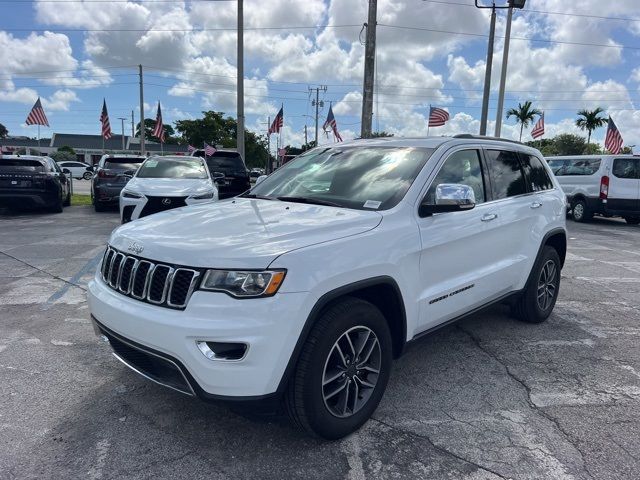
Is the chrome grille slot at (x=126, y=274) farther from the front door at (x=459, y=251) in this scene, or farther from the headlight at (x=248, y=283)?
the front door at (x=459, y=251)

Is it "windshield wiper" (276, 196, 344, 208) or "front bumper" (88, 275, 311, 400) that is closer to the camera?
"front bumper" (88, 275, 311, 400)

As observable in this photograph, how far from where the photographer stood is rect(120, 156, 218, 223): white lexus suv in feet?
30.1

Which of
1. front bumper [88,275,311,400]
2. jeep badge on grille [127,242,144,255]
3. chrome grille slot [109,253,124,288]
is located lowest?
front bumper [88,275,311,400]

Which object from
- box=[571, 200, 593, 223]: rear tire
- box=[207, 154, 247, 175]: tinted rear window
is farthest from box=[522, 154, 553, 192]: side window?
box=[207, 154, 247, 175]: tinted rear window

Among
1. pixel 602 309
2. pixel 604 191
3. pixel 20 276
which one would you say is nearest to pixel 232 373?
pixel 602 309

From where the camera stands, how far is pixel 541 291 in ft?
16.8

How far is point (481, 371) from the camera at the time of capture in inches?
157

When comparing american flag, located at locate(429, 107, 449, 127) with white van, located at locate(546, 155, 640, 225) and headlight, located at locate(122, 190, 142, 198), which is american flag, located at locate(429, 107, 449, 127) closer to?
white van, located at locate(546, 155, 640, 225)

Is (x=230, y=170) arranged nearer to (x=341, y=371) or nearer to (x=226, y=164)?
(x=226, y=164)

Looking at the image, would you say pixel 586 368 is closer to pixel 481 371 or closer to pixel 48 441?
pixel 481 371

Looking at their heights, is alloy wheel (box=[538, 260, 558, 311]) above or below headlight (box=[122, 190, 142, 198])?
below

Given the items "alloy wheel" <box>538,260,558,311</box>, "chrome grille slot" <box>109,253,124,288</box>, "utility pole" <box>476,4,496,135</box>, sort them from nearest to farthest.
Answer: "chrome grille slot" <box>109,253,124,288</box>, "alloy wheel" <box>538,260,558,311</box>, "utility pole" <box>476,4,496,135</box>

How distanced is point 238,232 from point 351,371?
3.40ft

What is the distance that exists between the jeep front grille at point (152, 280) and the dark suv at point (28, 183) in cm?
1146
